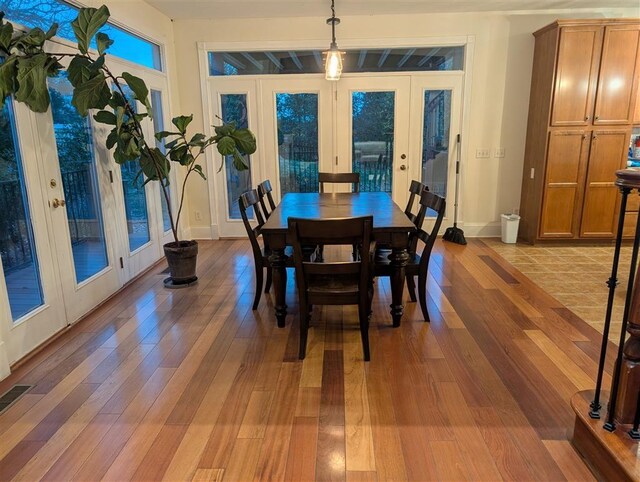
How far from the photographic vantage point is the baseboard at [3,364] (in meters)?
2.38

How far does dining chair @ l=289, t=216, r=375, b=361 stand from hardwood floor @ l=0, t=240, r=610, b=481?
0.35 m

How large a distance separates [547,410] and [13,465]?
2418 mm

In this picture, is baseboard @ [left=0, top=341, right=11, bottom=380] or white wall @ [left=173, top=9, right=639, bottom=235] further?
white wall @ [left=173, top=9, right=639, bottom=235]

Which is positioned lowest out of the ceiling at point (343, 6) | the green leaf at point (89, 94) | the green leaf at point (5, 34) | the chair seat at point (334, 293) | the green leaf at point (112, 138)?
the chair seat at point (334, 293)

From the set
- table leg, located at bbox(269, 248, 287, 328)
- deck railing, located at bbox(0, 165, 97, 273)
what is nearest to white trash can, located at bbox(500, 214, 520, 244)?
table leg, located at bbox(269, 248, 287, 328)

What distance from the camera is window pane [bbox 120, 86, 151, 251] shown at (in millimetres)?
3955

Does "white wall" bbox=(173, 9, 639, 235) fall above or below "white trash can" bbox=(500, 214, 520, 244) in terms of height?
above

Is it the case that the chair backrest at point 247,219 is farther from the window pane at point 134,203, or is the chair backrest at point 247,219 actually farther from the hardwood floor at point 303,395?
the window pane at point 134,203

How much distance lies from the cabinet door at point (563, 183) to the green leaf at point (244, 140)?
329 centimetres

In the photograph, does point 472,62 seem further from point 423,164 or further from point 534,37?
point 423,164

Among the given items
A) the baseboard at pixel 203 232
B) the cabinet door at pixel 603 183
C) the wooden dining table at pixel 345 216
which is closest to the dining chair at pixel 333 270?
the wooden dining table at pixel 345 216

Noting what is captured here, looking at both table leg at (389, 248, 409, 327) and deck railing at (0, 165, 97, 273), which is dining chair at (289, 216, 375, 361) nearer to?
table leg at (389, 248, 409, 327)

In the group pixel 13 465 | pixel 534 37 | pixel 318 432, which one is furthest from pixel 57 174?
pixel 534 37

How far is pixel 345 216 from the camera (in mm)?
2980
